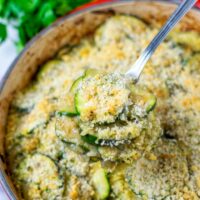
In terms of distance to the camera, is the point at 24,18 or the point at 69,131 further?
the point at 24,18

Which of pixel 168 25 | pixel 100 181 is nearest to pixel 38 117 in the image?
pixel 100 181

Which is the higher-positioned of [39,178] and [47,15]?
[47,15]

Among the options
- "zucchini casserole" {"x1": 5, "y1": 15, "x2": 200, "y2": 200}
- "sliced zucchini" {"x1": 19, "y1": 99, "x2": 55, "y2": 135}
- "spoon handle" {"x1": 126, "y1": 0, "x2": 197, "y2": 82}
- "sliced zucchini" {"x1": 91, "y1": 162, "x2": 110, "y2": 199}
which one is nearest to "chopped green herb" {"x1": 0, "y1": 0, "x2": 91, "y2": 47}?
"zucchini casserole" {"x1": 5, "y1": 15, "x2": 200, "y2": 200}

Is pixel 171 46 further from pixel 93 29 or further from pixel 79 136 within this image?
pixel 79 136

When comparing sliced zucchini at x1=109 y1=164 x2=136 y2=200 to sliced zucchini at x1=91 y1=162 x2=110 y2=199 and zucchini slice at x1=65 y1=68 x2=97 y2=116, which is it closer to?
sliced zucchini at x1=91 y1=162 x2=110 y2=199

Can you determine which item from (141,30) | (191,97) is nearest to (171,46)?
(141,30)

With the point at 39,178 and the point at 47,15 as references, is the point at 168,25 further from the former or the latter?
the point at 47,15

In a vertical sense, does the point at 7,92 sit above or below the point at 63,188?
above
